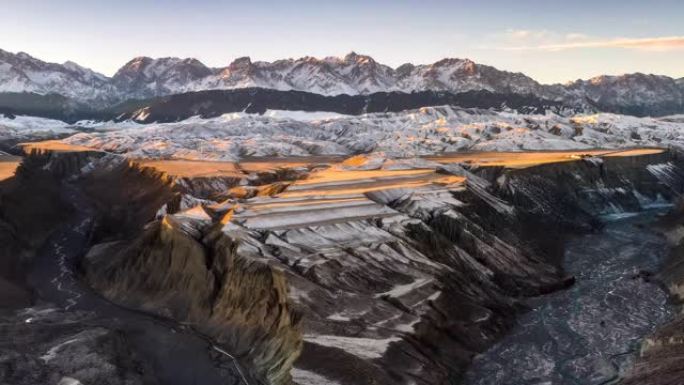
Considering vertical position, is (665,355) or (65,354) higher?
(665,355)

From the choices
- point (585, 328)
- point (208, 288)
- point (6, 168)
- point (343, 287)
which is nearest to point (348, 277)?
point (343, 287)

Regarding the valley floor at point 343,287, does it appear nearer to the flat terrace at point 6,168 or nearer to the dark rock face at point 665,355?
the dark rock face at point 665,355

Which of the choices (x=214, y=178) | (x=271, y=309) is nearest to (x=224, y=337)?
(x=271, y=309)

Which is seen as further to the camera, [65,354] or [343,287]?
[343,287]

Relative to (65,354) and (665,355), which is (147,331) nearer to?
(65,354)

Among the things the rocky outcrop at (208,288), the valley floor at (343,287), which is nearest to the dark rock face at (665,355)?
the valley floor at (343,287)

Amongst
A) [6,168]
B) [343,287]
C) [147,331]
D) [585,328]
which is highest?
[6,168]

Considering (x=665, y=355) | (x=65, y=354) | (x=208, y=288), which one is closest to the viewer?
(x=665, y=355)

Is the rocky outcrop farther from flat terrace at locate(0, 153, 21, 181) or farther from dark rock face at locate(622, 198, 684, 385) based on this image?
flat terrace at locate(0, 153, 21, 181)

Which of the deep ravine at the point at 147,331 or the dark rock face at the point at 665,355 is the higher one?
the dark rock face at the point at 665,355

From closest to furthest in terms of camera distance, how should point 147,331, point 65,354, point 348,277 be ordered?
point 65,354, point 147,331, point 348,277
